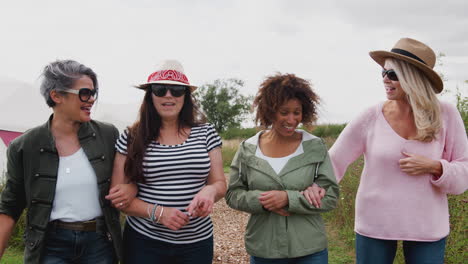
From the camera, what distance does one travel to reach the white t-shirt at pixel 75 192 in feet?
8.24

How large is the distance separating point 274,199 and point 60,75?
1.47 m

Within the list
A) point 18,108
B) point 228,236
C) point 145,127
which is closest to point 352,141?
point 145,127

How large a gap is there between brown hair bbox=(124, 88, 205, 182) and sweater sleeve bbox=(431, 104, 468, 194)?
1.55 m

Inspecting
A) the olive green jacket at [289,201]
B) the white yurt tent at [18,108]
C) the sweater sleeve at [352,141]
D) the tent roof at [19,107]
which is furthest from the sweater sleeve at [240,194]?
the tent roof at [19,107]

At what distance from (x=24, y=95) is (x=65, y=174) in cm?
1119

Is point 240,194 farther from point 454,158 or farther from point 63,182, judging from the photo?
point 454,158

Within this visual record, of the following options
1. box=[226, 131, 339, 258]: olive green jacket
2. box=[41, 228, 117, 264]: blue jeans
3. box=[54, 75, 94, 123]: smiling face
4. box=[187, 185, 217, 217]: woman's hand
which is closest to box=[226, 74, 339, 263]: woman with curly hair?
box=[226, 131, 339, 258]: olive green jacket

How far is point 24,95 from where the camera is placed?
40.7 ft

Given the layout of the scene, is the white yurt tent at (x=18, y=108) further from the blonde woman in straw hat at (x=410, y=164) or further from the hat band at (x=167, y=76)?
the blonde woman in straw hat at (x=410, y=164)

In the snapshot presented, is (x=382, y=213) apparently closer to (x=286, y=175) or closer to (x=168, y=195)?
(x=286, y=175)

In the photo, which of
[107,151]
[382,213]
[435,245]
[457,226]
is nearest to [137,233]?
[107,151]

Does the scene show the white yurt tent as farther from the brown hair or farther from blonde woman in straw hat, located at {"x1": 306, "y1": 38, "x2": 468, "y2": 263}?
blonde woman in straw hat, located at {"x1": 306, "y1": 38, "x2": 468, "y2": 263}

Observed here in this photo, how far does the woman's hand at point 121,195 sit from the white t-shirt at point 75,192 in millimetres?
137

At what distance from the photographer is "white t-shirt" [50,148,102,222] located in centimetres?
251
